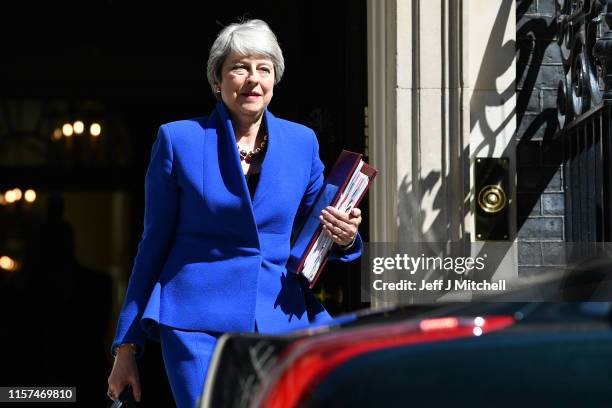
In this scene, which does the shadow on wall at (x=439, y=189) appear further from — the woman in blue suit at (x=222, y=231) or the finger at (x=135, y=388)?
the finger at (x=135, y=388)

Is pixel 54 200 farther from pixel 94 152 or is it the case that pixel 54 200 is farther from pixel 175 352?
pixel 175 352

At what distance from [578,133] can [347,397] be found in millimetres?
4505

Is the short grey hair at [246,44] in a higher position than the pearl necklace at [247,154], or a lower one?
higher

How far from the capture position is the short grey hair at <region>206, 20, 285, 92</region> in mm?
4312

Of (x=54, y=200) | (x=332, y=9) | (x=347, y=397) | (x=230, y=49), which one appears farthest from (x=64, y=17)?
(x=347, y=397)

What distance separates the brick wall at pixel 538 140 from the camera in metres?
6.85

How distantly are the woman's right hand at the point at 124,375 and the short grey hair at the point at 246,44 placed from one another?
916 millimetres

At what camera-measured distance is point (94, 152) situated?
35.7ft

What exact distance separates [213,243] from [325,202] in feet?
1.20

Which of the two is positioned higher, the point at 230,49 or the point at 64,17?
the point at 64,17

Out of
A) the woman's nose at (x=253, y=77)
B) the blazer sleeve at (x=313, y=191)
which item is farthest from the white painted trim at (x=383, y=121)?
the woman's nose at (x=253, y=77)

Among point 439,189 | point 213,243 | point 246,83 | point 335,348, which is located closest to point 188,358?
point 213,243

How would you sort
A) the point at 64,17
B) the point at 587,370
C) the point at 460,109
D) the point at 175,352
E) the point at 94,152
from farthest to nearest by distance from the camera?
the point at 94,152
the point at 64,17
the point at 460,109
the point at 175,352
the point at 587,370

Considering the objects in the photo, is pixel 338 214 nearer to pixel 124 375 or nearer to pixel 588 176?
pixel 124 375
